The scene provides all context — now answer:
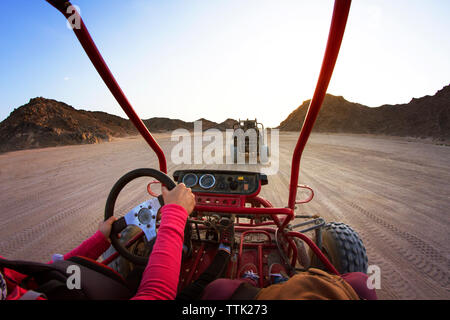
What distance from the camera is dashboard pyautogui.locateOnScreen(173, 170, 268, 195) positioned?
2221mm

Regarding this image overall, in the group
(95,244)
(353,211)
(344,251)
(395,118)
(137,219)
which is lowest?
(353,211)

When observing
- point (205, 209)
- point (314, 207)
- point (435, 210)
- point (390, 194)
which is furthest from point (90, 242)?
point (390, 194)

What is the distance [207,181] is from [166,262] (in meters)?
1.49

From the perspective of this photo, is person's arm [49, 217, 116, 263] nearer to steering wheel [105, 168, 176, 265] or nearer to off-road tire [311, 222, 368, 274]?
steering wheel [105, 168, 176, 265]

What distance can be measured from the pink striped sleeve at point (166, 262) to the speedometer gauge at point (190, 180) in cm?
132

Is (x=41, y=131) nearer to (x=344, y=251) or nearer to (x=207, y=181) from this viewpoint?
(x=207, y=181)

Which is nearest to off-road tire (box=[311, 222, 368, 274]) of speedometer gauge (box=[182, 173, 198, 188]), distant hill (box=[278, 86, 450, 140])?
speedometer gauge (box=[182, 173, 198, 188])

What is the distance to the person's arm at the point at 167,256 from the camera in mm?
791

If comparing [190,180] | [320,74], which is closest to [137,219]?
[190,180]

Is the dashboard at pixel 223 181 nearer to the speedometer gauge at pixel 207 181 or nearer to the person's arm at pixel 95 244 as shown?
the speedometer gauge at pixel 207 181

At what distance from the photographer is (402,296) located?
2125 millimetres

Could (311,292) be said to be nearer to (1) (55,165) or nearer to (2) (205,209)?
(2) (205,209)

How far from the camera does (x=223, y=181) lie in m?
2.33
